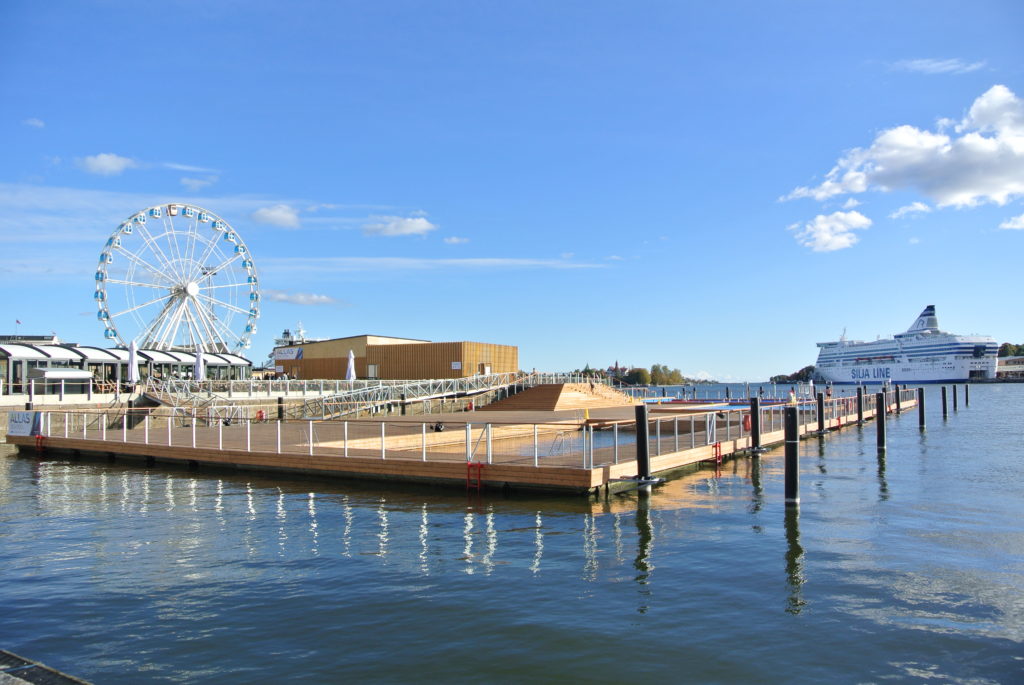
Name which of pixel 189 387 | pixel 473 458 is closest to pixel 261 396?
pixel 189 387

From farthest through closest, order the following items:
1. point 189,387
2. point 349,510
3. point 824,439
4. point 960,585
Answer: point 189,387
point 824,439
point 349,510
point 960,585

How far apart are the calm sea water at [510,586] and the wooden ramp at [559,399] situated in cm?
3028

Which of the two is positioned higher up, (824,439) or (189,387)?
A: (189,387)

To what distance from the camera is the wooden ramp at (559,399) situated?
49.7m

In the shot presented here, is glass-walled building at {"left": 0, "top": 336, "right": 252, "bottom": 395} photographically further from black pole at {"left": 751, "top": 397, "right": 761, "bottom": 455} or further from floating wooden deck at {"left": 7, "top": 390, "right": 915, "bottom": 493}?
black pole at {"left": 751, "top": 397, "right": 761, "bottom": 455}

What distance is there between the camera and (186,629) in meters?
9.09

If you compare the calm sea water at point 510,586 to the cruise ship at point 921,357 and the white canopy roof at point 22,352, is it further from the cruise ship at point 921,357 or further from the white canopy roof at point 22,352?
the cruise ship at point 921,357

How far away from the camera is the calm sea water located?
8.16 m

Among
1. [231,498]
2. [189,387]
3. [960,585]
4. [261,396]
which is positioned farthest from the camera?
[261,396]

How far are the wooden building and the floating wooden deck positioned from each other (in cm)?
2520

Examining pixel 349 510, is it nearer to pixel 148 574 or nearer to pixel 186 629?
pixel 148 574

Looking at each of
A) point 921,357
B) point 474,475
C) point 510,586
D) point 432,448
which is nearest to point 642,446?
point 474,475

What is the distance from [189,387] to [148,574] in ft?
101

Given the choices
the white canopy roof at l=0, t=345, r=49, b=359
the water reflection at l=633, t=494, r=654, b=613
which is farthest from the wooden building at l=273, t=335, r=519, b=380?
the water reflection at l=633, t=494, r=654, b=613
